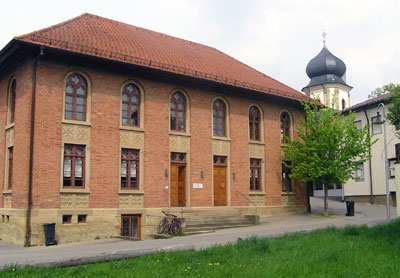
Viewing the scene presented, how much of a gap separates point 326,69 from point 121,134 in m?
40.3

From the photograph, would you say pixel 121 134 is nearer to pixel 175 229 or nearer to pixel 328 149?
pixel 175 229

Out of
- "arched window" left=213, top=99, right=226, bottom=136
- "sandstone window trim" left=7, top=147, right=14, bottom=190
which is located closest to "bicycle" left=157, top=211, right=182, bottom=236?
"arched window" left=213, top=99, right=226, bottom=136

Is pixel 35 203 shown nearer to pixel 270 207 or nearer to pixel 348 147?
pixel 270 207

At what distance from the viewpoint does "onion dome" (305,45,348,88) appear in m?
54.9

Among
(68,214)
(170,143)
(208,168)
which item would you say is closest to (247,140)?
(208,168)

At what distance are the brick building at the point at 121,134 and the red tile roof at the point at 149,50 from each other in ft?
0.29

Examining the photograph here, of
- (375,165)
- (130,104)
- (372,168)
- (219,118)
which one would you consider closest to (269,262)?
(130,104)

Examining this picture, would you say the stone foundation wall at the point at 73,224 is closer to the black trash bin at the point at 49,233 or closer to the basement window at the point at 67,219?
the basement window at the point at 67,219

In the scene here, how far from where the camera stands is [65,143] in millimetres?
18906

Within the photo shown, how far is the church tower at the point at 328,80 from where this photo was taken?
54312 millimetres

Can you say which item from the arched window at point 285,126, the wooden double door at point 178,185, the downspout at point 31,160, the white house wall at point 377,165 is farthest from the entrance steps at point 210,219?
the white house wall at point 377,165

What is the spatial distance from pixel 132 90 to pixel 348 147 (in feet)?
39.0

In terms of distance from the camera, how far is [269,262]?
9547 millimetres

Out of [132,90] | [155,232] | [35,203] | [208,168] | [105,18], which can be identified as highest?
[105,18]
